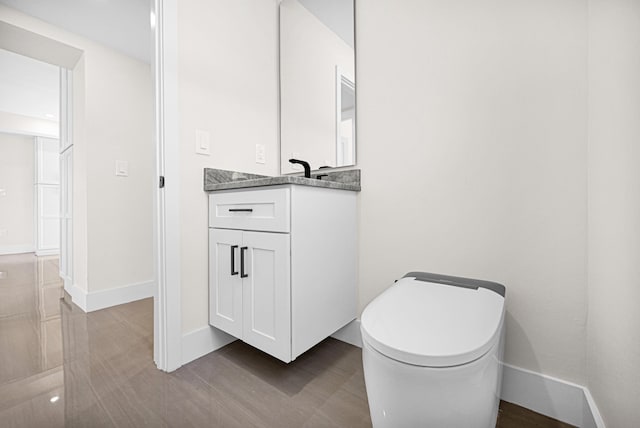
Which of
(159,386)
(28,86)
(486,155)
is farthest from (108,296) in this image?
(28,86)

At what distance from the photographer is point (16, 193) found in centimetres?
459

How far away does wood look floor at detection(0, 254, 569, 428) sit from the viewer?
0.96 metres

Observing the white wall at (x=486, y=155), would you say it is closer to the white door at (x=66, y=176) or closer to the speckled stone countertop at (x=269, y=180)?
→ the speckled stone countertop at (x=269, y=180)

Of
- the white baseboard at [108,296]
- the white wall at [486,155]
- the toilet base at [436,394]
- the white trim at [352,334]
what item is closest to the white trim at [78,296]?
the white baseboard at [108,296]

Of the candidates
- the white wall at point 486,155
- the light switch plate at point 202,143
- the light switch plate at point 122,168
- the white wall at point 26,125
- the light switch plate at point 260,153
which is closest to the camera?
the white wall at point 486,155

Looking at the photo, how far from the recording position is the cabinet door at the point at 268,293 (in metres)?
1.08

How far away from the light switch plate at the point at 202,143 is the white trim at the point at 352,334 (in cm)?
122

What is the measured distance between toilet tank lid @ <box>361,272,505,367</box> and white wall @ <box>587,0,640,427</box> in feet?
0.88

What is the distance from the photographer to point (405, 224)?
132cm

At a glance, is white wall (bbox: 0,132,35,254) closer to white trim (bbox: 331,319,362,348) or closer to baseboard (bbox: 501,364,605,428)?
white trim (bbox: 331,319,362,348)

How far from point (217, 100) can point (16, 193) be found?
567 centimetres

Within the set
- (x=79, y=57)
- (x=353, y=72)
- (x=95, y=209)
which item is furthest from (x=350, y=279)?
(x=79, y=57)

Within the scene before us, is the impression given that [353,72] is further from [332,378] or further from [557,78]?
[332,378]

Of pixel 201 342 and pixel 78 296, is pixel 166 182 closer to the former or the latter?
pixel 201 342
